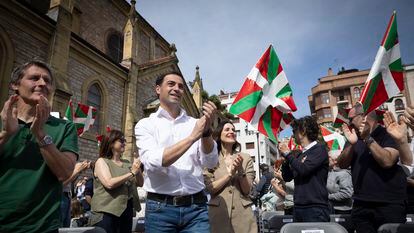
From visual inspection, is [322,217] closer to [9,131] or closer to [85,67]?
[9,131]

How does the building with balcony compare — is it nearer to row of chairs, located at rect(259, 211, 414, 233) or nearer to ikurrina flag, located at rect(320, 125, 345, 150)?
ikurrina flag, located at rect(320, 125, 345, 150)

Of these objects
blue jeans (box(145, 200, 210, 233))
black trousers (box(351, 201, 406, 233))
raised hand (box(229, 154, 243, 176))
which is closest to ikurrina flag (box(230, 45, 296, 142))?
raised hand (box(229, 154, 243, 176))

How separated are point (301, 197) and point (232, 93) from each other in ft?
200

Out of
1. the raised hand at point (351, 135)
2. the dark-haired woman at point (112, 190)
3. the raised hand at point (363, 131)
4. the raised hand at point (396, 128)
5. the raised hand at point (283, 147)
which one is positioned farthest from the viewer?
the raised hand at point (283, 147)

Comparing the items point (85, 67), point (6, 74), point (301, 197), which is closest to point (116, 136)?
point (301, 197)

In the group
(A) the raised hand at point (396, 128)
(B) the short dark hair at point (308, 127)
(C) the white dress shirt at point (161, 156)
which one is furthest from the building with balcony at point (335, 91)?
(C) the white dress shirt at point (161, 156)

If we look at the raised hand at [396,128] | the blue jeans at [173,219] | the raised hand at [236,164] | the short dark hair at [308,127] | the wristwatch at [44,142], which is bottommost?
the blue jeans at [173,219]

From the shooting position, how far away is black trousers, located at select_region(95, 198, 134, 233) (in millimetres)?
3554

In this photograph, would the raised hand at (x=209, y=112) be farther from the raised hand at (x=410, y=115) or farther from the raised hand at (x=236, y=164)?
the raised hand at (x=410, y=115)

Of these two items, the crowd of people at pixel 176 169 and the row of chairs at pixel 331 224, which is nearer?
the crowd of people at pixel 176 169

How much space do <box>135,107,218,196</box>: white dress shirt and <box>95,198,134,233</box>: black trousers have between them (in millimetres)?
1541

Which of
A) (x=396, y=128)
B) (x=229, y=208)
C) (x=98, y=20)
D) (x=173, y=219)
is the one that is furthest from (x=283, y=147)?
(x=98, y=20)

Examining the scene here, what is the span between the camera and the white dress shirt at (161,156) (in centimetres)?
231

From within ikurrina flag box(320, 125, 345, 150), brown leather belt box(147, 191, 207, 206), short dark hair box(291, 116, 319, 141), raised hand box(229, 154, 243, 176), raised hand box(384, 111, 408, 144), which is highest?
ikurrina flag box(320, 125, 345, 150)
